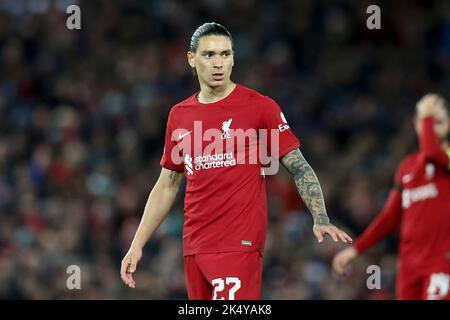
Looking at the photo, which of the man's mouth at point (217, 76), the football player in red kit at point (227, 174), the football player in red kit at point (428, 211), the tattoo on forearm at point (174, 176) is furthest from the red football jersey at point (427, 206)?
the man's mouth at point (217, 76)

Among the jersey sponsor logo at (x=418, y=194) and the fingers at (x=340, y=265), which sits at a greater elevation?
the jersey sponsor logo at (x=418, y=194)

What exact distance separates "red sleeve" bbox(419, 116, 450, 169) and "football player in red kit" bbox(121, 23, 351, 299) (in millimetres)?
2030

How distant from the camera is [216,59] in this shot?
247 inches

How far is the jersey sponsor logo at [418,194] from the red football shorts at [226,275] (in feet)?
7.63

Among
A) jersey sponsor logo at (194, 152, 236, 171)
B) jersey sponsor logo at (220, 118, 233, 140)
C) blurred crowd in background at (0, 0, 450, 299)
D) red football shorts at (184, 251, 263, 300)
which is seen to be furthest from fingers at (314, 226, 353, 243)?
blurred crowd in background at (0, 0, 450, 299)

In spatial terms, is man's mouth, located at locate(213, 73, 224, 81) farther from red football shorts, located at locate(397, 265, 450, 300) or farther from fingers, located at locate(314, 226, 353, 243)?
red football shorts, located at locate(397, 265, 450, 300)

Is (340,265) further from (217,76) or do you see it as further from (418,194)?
(217,76)

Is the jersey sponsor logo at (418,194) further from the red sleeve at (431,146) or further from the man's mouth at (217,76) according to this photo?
the man's mouth at (217,76)

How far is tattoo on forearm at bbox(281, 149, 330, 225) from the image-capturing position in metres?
6.02

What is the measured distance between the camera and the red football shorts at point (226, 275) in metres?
6.00

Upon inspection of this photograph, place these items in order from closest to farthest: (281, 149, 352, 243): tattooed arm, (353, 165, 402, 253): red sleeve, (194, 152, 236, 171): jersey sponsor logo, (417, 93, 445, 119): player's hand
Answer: (281, 149, 352, 243): tattooed arm, (194, 152, 236, 171): jersey sponsor logo, (417, 93, 445, 119): player's hand, (353, 165, 402, 253): red sleeve

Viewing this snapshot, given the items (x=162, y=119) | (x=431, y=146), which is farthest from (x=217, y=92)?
(x=162, y=119)

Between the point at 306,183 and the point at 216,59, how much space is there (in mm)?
882

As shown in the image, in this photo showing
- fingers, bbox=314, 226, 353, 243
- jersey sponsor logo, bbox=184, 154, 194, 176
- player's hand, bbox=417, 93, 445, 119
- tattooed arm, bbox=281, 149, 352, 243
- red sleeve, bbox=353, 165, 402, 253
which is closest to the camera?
fingers, bbox=314, 226, 353, 243
